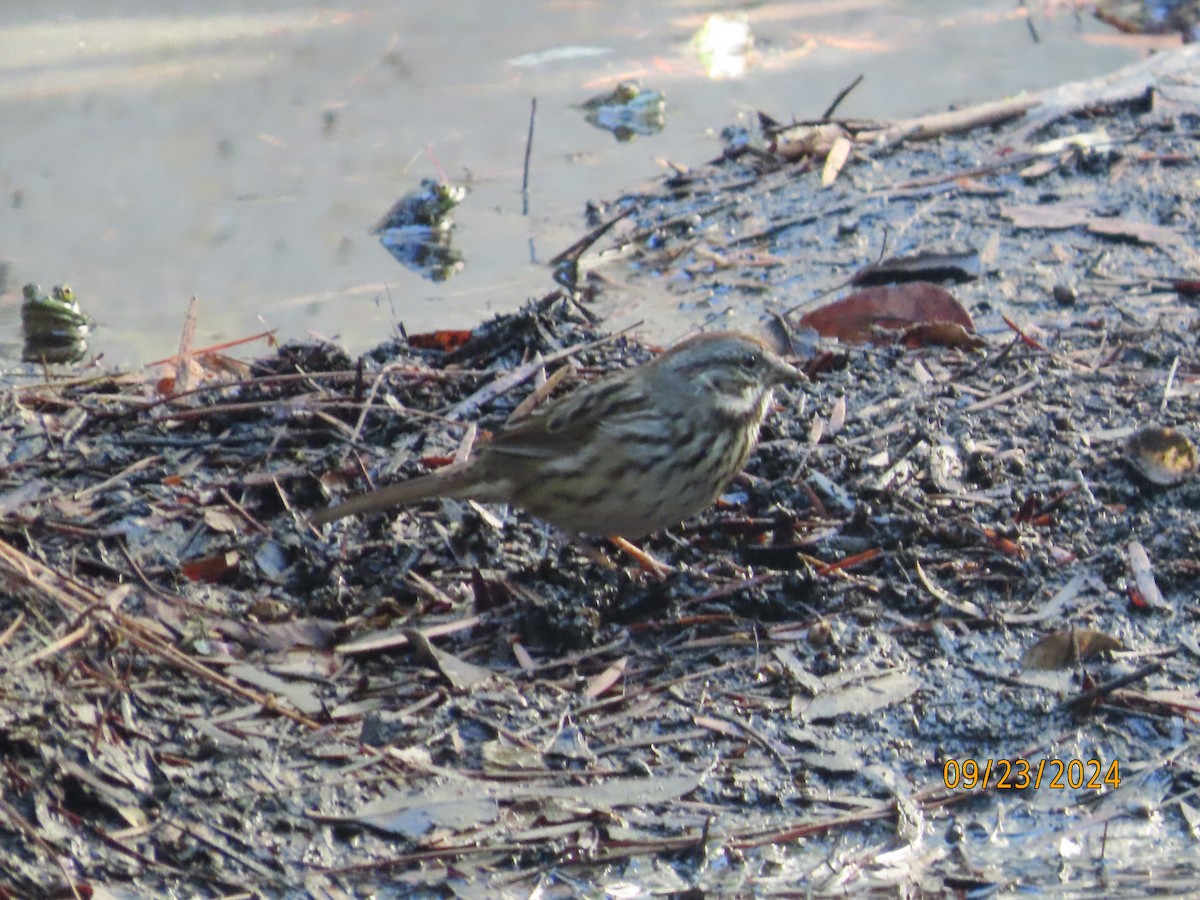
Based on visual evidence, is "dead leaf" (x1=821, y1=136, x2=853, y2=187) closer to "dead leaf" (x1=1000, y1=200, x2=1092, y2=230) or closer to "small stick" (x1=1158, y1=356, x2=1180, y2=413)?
"dead leaf" (x1=1000, y1=200, x2=1092, y2=230)

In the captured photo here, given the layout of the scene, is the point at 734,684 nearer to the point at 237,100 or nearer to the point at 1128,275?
the point at 1128,275

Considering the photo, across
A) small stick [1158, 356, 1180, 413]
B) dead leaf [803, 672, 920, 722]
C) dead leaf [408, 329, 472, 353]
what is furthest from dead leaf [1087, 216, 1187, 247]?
dead leaf [803, 672, 920, 722]

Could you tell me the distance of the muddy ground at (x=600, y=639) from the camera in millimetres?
3705

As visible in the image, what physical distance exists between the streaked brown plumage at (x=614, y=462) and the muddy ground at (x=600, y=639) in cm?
19

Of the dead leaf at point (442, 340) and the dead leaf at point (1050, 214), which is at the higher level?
the dead leaf at point (442, 340)

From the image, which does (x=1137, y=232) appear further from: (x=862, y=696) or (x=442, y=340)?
(x=862, y=696)

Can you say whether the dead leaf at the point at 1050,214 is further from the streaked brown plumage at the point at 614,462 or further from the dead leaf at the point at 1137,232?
the streaked brown plumage at the point at 614,462

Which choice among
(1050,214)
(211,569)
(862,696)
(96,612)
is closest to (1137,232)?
(1050,214)

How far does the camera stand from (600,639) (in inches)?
182

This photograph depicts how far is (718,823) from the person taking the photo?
383cm

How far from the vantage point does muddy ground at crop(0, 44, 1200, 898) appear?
371 cm
